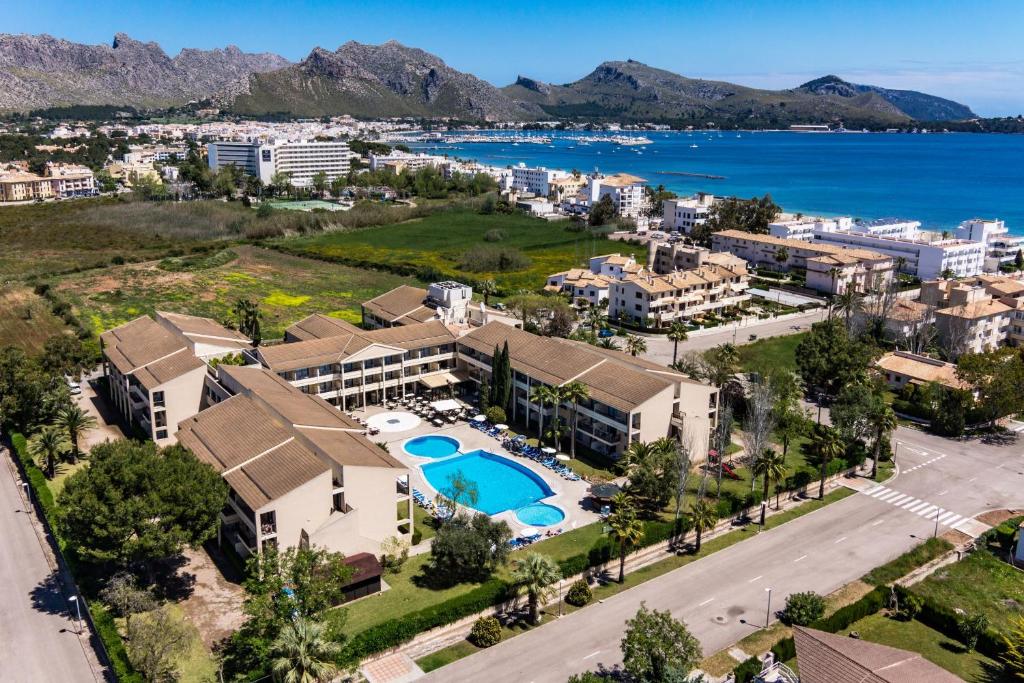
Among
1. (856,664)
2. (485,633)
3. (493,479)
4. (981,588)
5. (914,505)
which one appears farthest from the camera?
(493,479)

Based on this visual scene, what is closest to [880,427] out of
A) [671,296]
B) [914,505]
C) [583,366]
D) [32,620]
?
[914,505]

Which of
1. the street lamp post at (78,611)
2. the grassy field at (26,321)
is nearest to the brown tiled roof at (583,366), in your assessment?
the street lamp post at (78,611)

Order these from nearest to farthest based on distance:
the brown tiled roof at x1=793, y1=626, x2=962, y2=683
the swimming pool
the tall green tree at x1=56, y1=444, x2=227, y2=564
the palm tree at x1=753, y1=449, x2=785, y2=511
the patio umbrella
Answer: the brown tiled roof at x1=793, y1=626, x2=962, y2=683 < the tall green tree at x1=56, y1=444, x2=227, y2=564 < the palm tree at x1=753, y1=449, x2=785, y2=511 < the patio umbrella < the swimming pool

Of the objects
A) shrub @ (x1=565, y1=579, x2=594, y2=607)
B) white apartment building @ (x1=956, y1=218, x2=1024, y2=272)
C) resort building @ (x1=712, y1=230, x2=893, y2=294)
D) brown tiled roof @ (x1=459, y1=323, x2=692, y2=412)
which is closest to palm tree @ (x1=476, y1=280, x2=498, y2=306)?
brown tiled roof @ (x1=459, y1=323, x2=692, y2=412)

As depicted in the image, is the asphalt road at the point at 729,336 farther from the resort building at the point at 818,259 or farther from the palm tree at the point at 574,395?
the palm tree at the point at 574,395

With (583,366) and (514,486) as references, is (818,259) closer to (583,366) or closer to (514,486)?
(583,366)

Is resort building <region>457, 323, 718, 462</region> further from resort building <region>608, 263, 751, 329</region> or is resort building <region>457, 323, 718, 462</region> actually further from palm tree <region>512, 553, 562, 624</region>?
resort building <region>608, 263, 751, 329</region>
